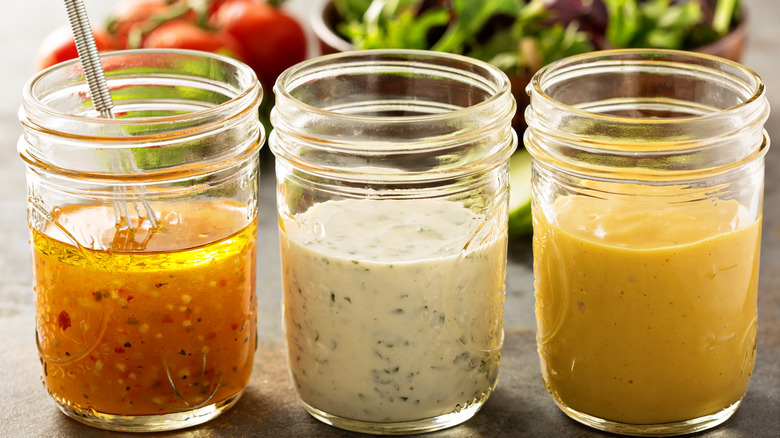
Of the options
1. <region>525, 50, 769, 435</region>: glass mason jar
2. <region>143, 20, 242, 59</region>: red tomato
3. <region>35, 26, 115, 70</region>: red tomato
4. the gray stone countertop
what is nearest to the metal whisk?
the gray stone countertop

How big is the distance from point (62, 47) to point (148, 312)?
52.3 inches

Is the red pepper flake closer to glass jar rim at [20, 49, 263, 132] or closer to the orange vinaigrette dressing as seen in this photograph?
the orange vinaigrette dressing

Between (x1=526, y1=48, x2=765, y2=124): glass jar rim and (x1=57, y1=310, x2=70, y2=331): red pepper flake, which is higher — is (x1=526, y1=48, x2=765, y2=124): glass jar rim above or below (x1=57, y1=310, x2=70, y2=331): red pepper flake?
above

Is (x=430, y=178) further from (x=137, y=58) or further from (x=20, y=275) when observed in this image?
(x=20, y=275)

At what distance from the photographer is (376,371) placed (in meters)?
1.23

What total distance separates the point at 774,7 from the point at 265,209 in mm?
1933

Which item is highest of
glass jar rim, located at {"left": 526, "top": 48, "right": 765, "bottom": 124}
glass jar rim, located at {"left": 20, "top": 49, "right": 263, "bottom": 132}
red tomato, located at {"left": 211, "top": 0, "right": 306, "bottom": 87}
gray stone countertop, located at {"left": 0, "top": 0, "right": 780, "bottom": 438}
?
glass jar rim, located at {"left": 526, "top": 48, "right": 765, "bottom": 124}

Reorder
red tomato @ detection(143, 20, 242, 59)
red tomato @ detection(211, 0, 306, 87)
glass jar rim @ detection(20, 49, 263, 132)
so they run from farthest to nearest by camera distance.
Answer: red tomato @ detection(211, 0, 306, 87) < red tomato @ detection(143, 20, 242, 59) < glass jar rim @ detection(20, 49, 263, 132)

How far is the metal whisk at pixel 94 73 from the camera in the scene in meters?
1.20

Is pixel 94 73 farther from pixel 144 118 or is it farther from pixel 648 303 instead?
pixel 648 303

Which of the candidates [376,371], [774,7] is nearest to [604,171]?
[376,371]

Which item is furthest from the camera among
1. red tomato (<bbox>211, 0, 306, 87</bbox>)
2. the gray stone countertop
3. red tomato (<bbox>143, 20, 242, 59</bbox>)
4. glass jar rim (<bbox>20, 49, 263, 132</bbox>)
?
red tomato (<bbox>211, 0, 306, 87</bbox>)

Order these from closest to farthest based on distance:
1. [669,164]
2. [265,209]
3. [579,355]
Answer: [669,164], [579,355], [265,209]

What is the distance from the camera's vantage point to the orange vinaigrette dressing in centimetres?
120
